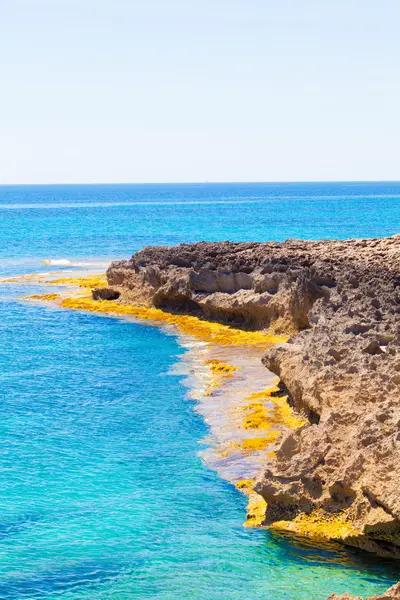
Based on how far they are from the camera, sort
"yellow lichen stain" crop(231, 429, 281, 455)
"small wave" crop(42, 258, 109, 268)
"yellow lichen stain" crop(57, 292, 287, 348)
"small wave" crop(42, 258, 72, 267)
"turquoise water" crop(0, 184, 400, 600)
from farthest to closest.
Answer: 1. "small wave" crop(42, 258, 72, 267)
2. "small wave" crop(42, 258, 109, 268)
3. "yellow lichen stain" crop(57, 292, 287, 348)
4. "yellow lichen stain" crop(231, 429, 281, 455)
5. "turquoise water" crop(0, 184, 400, 600)

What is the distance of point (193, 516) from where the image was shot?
54.6ft

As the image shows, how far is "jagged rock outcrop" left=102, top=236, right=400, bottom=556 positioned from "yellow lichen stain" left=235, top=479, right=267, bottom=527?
13.1 inches

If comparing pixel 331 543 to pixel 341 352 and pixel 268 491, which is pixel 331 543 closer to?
pixel 268 491

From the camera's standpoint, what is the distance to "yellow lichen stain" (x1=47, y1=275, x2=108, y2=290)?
48219mm

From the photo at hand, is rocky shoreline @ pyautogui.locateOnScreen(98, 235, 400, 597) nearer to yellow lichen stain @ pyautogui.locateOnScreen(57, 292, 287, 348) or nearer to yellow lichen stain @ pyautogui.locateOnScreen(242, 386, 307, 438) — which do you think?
yellow lichen stain @ pyautogui.locateOnScreen(242, 386, 307, 438)

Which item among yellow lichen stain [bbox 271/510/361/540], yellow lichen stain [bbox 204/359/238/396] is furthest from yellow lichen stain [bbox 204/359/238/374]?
yellow lichen stain [bbox 271/510/361/540]

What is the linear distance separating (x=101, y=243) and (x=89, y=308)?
38726mm

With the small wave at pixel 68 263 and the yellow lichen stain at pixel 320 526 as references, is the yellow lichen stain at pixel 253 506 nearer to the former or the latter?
the yellow lichen stain at pixel 320 526

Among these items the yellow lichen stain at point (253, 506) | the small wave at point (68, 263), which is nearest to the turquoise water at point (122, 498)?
the yellow lichen stain at point (253, 506)

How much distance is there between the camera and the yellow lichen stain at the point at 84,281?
158ft

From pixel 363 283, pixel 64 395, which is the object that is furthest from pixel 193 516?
pixel 363 283

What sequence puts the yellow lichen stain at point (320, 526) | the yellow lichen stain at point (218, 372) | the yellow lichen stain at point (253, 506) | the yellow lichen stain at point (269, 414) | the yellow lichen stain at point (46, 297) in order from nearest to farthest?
the yellow lichen stain at point (320, 526) < the yellow lichen stain at point (253, 506) < the yellow lichen stain at point (269, 414) < the yellow lichen stain at point (218, 372) < the yellow lichen stain at point (46, 297)

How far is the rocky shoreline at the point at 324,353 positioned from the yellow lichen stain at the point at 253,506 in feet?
1.12

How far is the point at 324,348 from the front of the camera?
20.9 metres
